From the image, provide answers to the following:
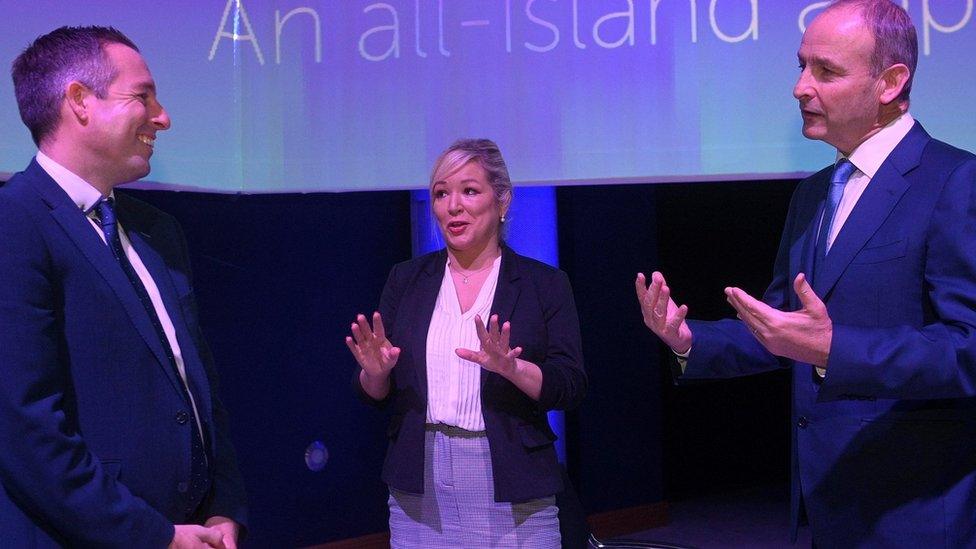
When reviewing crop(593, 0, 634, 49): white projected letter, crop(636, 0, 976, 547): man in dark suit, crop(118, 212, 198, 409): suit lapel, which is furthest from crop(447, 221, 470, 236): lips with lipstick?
crop(118, 212, 198, 409): suit lapel

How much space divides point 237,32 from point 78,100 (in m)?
1.36

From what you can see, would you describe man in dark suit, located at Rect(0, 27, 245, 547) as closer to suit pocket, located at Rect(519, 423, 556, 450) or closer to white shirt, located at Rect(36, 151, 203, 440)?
white shirt, located at Rect(36, 151, 203, 440)

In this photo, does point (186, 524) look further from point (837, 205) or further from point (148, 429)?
point (837, 205)

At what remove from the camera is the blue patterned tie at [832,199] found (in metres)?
2.22

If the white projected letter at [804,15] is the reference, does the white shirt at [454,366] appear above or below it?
below

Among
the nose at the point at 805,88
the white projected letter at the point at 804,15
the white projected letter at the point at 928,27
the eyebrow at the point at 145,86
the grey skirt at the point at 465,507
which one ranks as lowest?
the grey skirt at the point at 465,507

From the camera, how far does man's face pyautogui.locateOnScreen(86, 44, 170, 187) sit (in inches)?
82.8

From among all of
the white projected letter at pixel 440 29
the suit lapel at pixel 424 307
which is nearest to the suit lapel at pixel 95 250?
the suit lapel at pixel 424 307

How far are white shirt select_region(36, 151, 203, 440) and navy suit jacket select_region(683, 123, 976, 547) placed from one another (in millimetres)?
1266

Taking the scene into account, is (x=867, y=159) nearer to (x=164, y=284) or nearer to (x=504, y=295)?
(x=504, y=295)

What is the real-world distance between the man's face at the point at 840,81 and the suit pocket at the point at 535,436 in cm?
110

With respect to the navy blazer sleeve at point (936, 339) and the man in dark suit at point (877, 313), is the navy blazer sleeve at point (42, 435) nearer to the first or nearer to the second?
the man in dark suit at point (877, 313)

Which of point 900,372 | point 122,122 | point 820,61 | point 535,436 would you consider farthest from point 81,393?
point 820,61

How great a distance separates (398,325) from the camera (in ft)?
9.82
